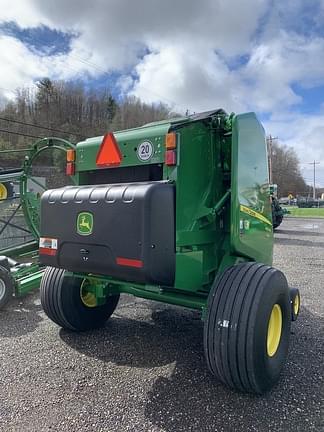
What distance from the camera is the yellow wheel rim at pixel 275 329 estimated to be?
304cm

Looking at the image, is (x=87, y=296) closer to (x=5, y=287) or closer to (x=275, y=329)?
(x=5, y=287)

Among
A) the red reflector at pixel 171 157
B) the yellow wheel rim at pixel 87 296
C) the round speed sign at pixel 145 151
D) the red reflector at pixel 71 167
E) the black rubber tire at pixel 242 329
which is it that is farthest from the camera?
the yellow wheel rim at pixel 87 296

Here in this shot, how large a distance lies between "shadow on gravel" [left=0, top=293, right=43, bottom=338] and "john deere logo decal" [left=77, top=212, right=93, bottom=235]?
202 cm

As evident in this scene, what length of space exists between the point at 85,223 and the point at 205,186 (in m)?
1.02

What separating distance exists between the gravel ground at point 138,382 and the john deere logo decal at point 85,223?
4.06 feet

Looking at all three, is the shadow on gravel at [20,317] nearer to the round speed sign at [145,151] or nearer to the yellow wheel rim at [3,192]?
the yellow wheel rim at [3,192]

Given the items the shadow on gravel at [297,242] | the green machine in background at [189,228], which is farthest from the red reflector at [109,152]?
the shadow on gravel at [297,242]

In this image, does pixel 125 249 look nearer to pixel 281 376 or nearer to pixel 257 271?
→ pixel 257 271

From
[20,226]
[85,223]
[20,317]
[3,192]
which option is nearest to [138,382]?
[85,223]

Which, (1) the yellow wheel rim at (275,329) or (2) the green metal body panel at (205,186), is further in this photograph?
(1) the yellow wheel rim at (275,329)

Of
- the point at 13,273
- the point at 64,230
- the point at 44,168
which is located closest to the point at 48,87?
the point at 44,168

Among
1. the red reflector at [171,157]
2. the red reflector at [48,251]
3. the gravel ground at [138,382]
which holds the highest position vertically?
the red reflector at [171,157]

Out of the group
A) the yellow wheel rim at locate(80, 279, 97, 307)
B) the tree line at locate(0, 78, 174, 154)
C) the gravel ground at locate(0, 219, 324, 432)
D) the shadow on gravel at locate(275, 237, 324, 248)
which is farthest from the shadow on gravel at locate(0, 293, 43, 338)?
the tree line at locate(0, 78, 174, 154)

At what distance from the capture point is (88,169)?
336 centimetres
